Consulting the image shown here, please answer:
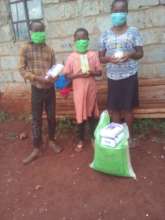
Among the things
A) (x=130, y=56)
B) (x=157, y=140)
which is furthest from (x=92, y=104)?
(x=157, y=140)

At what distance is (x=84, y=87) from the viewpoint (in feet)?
14.2

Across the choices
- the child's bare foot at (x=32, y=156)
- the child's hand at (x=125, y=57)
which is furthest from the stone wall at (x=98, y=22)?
the child's bare foot at (x=32, y=156)

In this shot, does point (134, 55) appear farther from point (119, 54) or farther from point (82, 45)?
point (82, 45)

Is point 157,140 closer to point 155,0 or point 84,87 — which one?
point 84,87

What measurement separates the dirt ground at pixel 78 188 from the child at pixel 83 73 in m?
0.63

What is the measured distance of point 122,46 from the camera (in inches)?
162

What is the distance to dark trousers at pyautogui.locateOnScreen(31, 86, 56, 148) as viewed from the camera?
439 cm

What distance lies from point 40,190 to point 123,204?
1.01 m

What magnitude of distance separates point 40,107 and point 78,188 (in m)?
1.18

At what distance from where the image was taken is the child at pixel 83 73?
420 cm

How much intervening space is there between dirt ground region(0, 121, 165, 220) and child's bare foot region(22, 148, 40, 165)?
6 centimetres

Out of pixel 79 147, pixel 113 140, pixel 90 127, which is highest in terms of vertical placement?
pixel 113 140

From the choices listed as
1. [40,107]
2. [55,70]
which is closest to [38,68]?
[55,70]

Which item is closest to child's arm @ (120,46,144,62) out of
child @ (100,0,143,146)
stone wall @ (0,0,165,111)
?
child @ (100,0,143,146)
